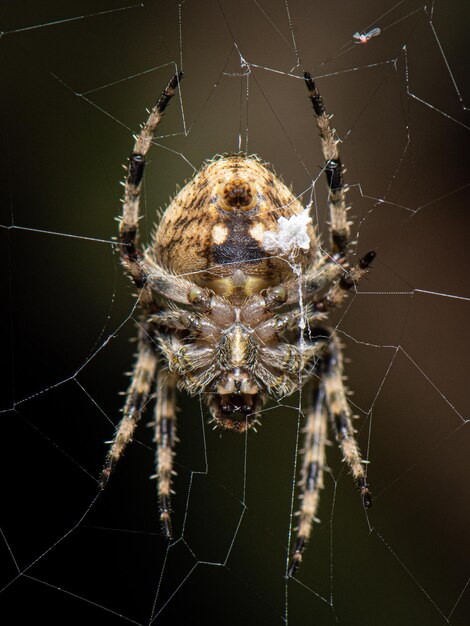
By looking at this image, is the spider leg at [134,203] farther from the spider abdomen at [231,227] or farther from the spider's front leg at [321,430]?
the spider's front leg at [321,430]

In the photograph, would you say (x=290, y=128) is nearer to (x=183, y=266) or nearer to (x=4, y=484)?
(x=183, y=266)

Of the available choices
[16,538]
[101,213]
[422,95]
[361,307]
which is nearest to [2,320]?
[101,213]

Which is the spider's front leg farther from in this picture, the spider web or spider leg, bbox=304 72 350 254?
the spider web

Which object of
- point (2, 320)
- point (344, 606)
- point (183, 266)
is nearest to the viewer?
point (183, 266)

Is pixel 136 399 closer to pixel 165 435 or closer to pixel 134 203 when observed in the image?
pixel 165 435

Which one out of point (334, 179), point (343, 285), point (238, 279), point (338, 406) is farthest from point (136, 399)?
point (334, 179)

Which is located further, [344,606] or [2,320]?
[2,320]

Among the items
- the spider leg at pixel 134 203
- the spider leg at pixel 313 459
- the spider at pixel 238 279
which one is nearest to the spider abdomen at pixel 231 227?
the spider at pixel 238 279

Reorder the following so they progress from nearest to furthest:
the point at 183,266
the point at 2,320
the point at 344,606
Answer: the point at 183,266 → the point at 344,606 → the point at 2,320
